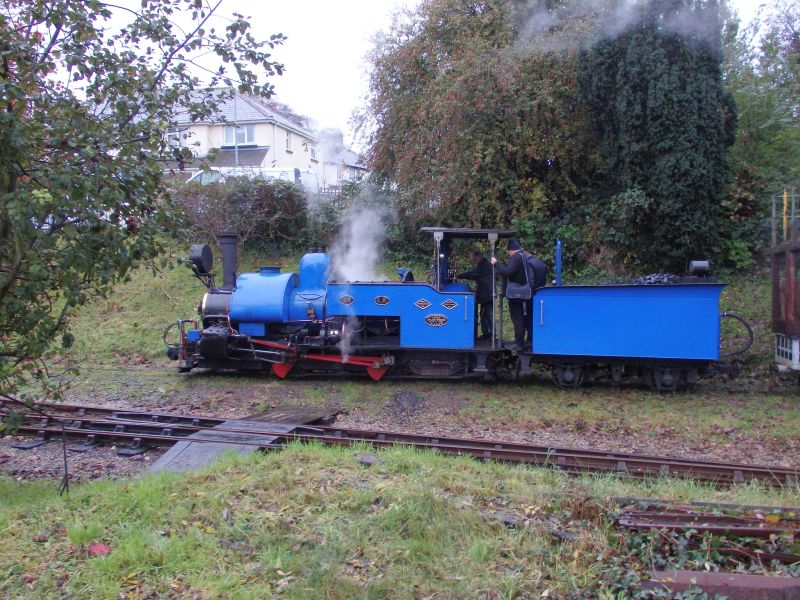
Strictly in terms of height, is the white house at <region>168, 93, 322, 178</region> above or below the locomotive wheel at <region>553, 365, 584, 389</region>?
above

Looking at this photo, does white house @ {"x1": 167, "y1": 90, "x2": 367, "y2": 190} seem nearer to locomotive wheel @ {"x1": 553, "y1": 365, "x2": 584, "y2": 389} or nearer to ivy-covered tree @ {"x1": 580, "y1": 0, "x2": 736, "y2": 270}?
ivy-covered tree @ {"x1": 580, "y1": 0, "x2": 736, "y2": 270}

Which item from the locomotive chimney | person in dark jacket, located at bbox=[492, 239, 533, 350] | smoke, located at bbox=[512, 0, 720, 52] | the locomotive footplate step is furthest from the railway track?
smoke, located at bbox=[512, 0, 720, 52]

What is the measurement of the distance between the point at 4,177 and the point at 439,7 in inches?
526

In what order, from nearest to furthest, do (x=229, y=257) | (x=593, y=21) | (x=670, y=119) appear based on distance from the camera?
(x=229, y=257), (x=670, y=119), (x=593, y=21)

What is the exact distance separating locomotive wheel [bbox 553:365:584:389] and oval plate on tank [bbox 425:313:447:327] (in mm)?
1853

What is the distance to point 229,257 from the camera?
11.4 meters

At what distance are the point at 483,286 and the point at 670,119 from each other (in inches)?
239

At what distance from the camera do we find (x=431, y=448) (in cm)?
653

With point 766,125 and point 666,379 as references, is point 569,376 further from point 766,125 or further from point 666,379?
point 766,125

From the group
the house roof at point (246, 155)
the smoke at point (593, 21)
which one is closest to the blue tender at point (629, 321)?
the smoke at point (593, 21)

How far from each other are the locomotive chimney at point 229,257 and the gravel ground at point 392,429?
1.91 meters

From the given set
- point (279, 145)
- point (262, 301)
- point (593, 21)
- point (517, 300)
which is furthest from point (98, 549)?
point (279, 145)

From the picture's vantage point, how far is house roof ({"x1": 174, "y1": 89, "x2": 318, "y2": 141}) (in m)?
5.42

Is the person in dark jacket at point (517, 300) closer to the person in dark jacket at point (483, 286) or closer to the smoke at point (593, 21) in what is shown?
the person in dark jacket at point (483, 286)
